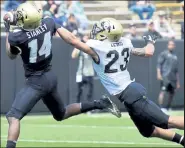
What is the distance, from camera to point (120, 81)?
9039 mm

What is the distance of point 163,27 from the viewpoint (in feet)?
65.3

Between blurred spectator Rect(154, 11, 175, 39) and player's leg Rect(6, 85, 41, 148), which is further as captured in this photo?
blurred spectator Rect(154, 11, 175, 39)

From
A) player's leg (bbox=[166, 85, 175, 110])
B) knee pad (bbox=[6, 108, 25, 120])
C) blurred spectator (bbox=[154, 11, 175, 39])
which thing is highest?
knee pad (bbox=[6, 108, 25, 120])

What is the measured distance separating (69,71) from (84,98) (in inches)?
29.8

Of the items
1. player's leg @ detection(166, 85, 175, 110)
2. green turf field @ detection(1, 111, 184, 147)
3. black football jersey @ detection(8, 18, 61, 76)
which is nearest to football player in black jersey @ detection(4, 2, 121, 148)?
black football jersey @ detection(8, 18, 61, 76)

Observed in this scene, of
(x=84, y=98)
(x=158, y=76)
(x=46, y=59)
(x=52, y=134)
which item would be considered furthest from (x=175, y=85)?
(x=46, y=59)

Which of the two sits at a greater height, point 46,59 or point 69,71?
point 46,59

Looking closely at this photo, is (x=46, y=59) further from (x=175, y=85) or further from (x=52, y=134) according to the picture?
(x=175, y=85)

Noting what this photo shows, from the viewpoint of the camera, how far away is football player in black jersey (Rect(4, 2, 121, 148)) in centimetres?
900

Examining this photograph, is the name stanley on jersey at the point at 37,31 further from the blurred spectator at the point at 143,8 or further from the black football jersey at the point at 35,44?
the blurred spectator at the point at 143,8

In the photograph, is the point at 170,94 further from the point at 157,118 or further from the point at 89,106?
the point at 157,118

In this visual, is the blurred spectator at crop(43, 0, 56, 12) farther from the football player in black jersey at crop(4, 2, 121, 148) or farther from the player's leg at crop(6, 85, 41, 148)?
the player's leg at crop(6, 85, 41, 148)

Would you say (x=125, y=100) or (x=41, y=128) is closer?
(x=125, y=100)

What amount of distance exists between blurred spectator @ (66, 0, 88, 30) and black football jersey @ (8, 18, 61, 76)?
9887 mm
